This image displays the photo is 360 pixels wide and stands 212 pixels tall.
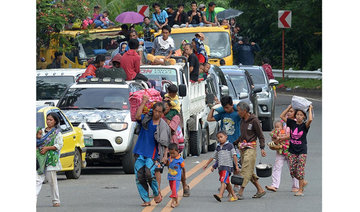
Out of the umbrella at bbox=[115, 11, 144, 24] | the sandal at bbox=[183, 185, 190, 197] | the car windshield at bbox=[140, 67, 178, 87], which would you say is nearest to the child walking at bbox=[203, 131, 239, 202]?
the sandal at bbox=[183, 185, 190, 197]

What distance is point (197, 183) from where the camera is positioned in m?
16.3

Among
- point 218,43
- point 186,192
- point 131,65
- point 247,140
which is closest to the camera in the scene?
point 247,140

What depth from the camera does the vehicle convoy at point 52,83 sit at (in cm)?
2222

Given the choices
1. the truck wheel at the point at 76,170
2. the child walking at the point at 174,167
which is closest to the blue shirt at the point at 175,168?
the child walking at the point at 174,167

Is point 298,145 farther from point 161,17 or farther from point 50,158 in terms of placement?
point 161,17

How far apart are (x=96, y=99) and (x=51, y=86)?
166 inches

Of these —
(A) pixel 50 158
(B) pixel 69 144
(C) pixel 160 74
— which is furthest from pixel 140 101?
(C) pixel 160 74

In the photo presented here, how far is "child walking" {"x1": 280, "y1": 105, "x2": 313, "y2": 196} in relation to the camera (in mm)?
14656

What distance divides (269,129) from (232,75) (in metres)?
1.91

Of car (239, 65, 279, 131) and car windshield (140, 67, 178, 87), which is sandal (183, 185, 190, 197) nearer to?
car windshield (140, 67, 178, 87)

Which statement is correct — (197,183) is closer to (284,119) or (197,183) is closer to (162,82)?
(284,119)

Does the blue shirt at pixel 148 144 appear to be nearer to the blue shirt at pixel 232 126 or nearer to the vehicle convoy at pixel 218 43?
the blue shirt at pixel 232 126

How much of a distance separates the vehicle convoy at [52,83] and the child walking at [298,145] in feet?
27.7

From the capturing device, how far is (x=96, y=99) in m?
18.5
